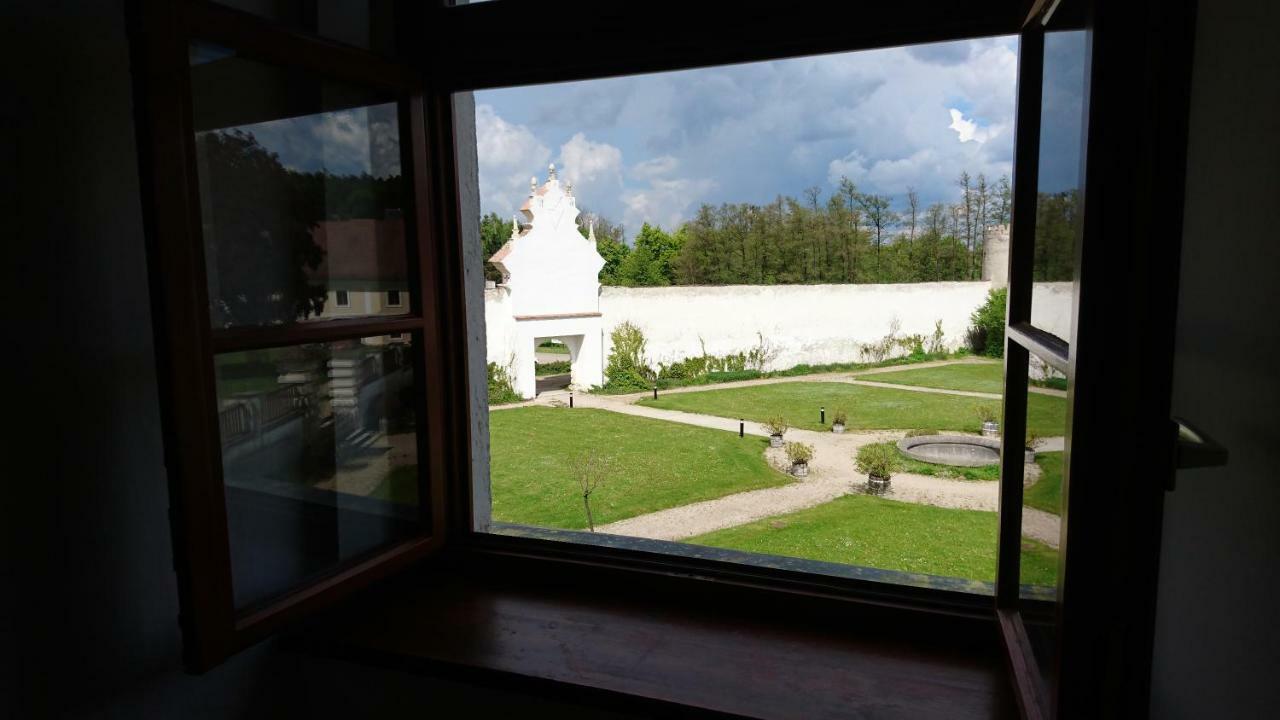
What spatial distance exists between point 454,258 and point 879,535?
4.55 meters

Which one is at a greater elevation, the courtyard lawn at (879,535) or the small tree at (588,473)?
the small tree at (588,473)

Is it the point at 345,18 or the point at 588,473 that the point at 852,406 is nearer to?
the point at 588,473

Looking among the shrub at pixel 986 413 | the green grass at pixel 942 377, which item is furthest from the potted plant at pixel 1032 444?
the shrub at pixel 986 413

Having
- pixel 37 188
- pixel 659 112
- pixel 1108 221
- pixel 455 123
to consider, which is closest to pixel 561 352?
pixel 659 112

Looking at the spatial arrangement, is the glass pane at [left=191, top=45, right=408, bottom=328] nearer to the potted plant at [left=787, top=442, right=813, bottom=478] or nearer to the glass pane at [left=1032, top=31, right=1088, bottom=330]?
the glass pane at [left=1032, top=31, right=1088, bottom=330]

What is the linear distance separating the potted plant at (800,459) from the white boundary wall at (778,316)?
25.8 inches

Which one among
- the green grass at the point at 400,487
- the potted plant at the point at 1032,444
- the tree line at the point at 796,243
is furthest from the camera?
the tree line at the point at 796,243

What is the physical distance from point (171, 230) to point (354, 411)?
49cm

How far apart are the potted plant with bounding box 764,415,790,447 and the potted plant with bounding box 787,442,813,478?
216mm

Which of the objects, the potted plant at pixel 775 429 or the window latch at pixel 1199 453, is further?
the potted plant at pixel 775 429

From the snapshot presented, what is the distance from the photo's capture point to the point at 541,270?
17.3 feet

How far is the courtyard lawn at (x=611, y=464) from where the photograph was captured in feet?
18.4

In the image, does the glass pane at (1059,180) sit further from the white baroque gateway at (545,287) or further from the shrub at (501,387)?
the shrub at (501,387)

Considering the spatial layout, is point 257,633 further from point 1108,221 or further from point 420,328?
point 1108,221
